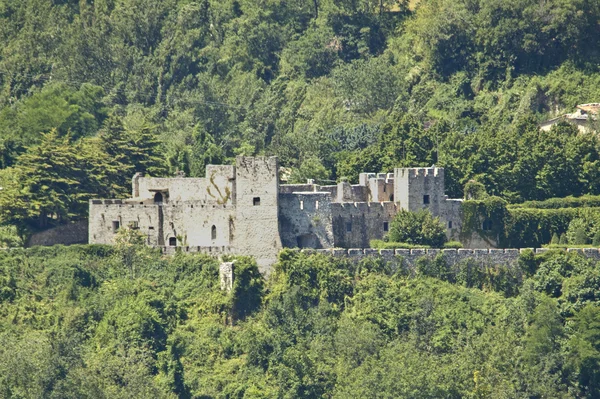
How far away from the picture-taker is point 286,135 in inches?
4670

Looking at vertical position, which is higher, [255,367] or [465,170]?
[465,170]

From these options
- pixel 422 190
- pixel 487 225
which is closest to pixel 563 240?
pixel 487 225

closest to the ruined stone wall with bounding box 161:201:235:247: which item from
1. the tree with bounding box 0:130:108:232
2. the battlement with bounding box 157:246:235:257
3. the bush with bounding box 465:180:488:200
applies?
the battlement with bounding box 157:246:235:257

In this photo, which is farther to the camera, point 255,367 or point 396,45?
point 396,45

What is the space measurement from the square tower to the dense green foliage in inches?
158

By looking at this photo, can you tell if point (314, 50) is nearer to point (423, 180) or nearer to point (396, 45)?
point (396, 45)

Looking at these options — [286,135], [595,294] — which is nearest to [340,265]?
[595,294]

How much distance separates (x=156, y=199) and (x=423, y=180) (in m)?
10.9

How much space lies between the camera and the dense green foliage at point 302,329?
294ft

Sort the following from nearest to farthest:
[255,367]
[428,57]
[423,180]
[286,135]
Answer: [255,367] → [423,180] → [286,135] → [428,57]

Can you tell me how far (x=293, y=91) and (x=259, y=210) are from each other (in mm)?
36602

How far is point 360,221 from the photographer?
314 feet

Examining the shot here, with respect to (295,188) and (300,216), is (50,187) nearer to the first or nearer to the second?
(295,188)

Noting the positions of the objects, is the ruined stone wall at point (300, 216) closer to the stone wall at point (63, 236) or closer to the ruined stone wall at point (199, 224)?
the ruined stone wall at point (199, 224)
